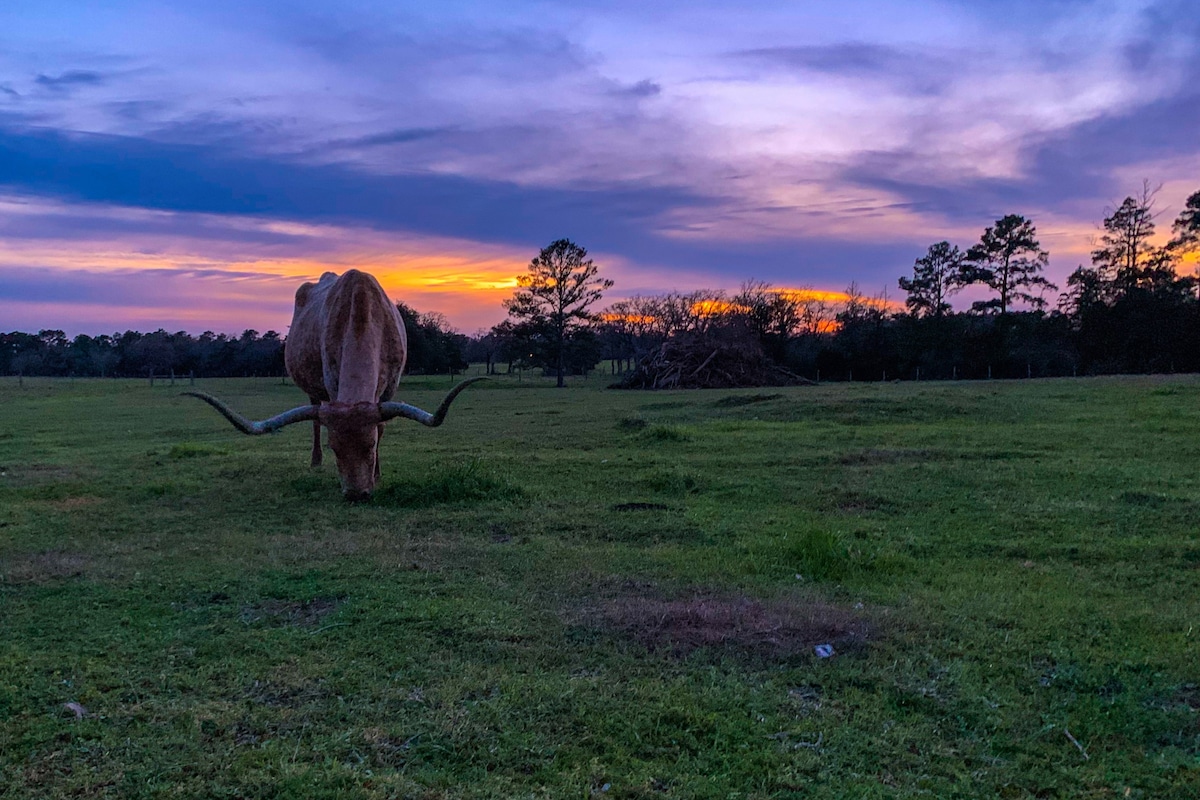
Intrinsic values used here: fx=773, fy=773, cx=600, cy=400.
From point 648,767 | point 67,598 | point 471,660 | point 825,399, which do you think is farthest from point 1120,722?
point 825,399

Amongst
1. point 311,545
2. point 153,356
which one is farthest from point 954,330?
point 153,356

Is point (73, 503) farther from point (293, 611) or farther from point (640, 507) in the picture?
point (640, 507)

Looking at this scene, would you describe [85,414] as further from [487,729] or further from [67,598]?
[487,729]

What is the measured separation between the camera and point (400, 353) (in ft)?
34.5

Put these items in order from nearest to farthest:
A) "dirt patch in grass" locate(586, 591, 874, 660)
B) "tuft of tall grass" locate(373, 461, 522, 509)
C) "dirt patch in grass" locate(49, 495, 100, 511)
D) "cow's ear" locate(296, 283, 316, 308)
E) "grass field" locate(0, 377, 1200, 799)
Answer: "grass field" locate(0, 377, 1200, 799) → "dirt patch in grass" locate(586, 591, 874, 660) → "dirt patch in grass" locate(49, 495, 100, 511) → "tuft of tall grass" locate(373, 461, 522, 509) → "cow's ear" locate(296, 283, 316, 308)

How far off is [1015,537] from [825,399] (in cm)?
1340

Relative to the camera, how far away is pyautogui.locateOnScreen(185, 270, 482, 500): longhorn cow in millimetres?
8430

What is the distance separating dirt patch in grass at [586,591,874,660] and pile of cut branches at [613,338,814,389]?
118 ft

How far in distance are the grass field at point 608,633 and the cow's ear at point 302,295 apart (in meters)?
3.36

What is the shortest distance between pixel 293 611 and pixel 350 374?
4.34 meters

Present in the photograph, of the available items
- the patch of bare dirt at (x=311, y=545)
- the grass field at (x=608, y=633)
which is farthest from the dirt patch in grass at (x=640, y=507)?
the patch of bare dirt at (x=311, y=545)

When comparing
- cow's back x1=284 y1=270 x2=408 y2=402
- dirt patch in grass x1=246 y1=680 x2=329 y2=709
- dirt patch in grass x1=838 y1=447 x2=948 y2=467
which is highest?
cow's back x1=284 y1=270 x2=408 y2=402

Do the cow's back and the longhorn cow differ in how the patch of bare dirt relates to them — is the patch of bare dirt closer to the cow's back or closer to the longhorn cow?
the longhorn cow

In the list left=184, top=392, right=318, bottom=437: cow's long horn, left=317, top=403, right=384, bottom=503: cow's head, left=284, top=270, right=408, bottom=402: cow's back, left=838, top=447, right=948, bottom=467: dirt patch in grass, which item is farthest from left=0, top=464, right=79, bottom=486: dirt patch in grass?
left=838, top=447, right=948, bottom=467: dirt patch in grass
